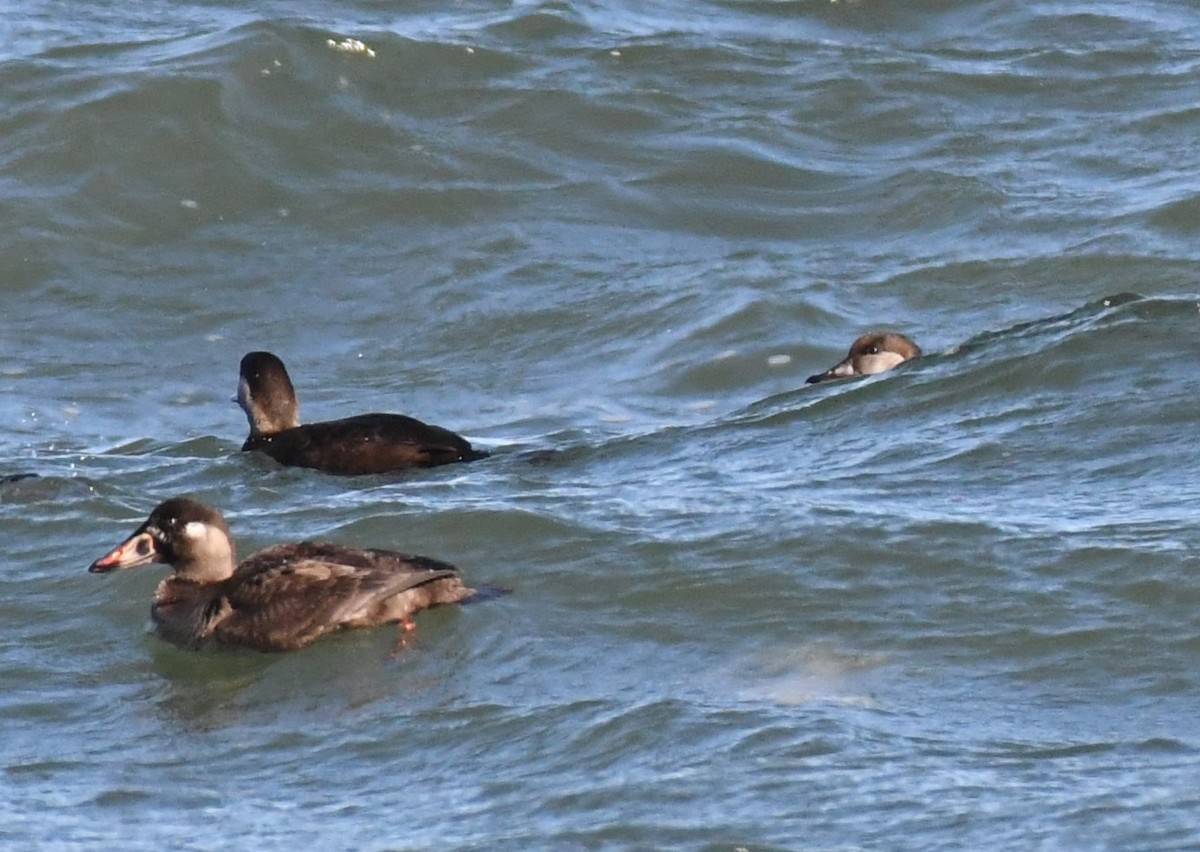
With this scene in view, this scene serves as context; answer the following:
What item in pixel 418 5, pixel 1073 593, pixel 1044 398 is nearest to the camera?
pixel 1073 593

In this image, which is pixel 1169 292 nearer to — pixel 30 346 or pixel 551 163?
pixel 551 163

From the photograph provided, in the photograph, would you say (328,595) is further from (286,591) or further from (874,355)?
(874,355)

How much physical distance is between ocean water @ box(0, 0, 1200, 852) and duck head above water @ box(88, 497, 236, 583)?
28 centimetres

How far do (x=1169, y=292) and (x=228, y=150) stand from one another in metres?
6.77

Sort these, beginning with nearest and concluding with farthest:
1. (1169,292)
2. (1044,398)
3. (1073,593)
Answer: (1073,593) → (1044,398) → (1169,292)

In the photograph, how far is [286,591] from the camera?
8.82m

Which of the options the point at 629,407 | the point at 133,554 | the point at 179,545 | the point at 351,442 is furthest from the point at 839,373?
the point at 133,554

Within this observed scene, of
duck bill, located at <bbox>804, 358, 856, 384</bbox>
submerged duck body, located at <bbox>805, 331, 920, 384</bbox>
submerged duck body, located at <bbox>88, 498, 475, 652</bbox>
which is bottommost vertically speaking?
duck bill, located at <bbox>804, 358, 856, 384</bbox>

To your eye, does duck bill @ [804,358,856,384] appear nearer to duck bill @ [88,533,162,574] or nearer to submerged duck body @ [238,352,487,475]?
submerged duck body @ [238,352,487,475]

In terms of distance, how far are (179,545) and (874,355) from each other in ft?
14.9

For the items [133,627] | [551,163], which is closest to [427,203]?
[551,163]

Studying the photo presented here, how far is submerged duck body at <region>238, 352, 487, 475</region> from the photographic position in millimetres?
11359

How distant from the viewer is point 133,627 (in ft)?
30.4

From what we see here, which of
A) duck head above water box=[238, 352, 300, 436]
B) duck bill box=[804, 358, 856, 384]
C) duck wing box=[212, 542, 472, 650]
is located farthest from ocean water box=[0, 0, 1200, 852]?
duck head above water box=[238, 352, 300, 436]
